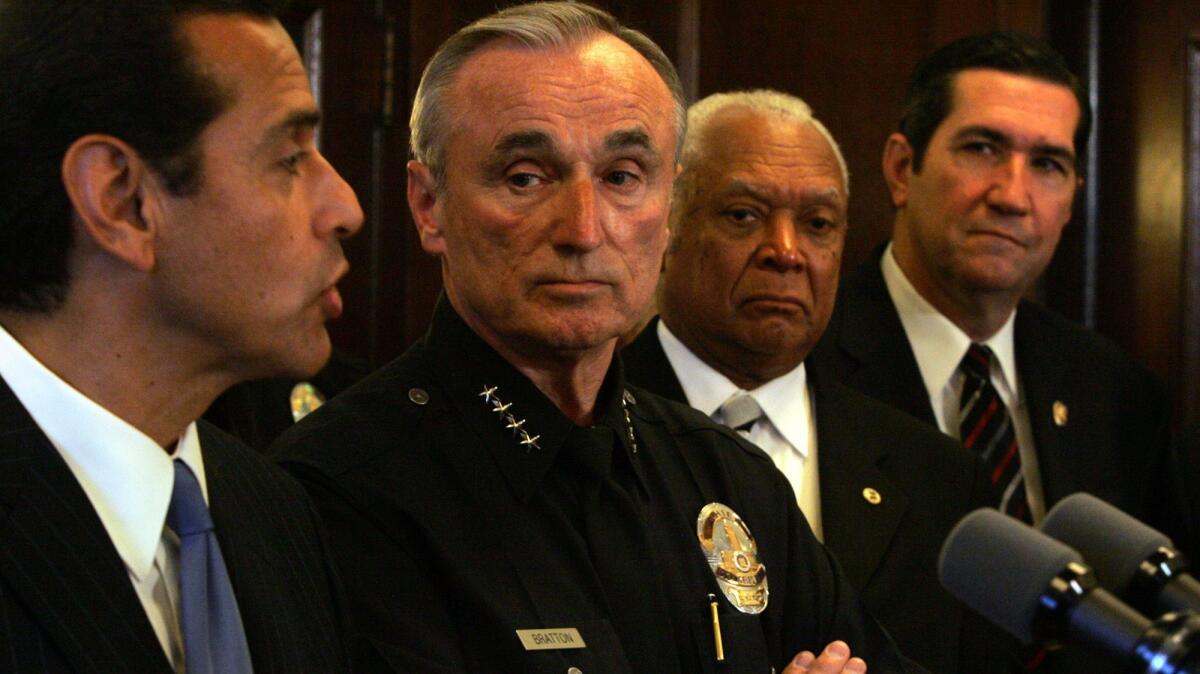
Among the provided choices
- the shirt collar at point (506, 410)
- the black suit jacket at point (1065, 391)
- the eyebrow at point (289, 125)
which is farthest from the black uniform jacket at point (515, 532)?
the black suit jacket at point (1065, 391)

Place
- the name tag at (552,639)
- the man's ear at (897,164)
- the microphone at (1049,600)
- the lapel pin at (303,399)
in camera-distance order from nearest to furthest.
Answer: the microphone at (1049,600) < the name tag at (552,639) < the lapel pin at (303,399) < the man's ear at (897,164)

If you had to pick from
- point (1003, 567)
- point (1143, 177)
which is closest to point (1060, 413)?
point (1143, 177)

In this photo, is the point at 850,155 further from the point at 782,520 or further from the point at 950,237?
the point at 782,520

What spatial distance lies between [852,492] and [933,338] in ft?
2.46

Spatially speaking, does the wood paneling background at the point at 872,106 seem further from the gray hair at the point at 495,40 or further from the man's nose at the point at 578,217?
the man's nose at the point at 578,217

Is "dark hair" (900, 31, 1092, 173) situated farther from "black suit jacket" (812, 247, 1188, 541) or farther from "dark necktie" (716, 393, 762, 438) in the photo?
"dark necktie" (716, 393, 762, 438)

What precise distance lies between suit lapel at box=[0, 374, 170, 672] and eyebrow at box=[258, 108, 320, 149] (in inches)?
15.2

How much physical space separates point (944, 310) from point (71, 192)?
2405 millimetres

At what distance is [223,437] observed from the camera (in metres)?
2.11

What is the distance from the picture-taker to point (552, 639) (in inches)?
84.4

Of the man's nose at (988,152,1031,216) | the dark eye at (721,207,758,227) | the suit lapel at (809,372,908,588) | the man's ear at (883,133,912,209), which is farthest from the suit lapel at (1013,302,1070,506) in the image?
the dark eye at (721,207,758,227)

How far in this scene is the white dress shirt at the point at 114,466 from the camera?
171cm

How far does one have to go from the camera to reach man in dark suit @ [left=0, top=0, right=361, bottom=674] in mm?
1663

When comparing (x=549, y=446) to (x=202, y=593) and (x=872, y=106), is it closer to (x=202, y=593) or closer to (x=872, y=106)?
(x=202, y=593)
